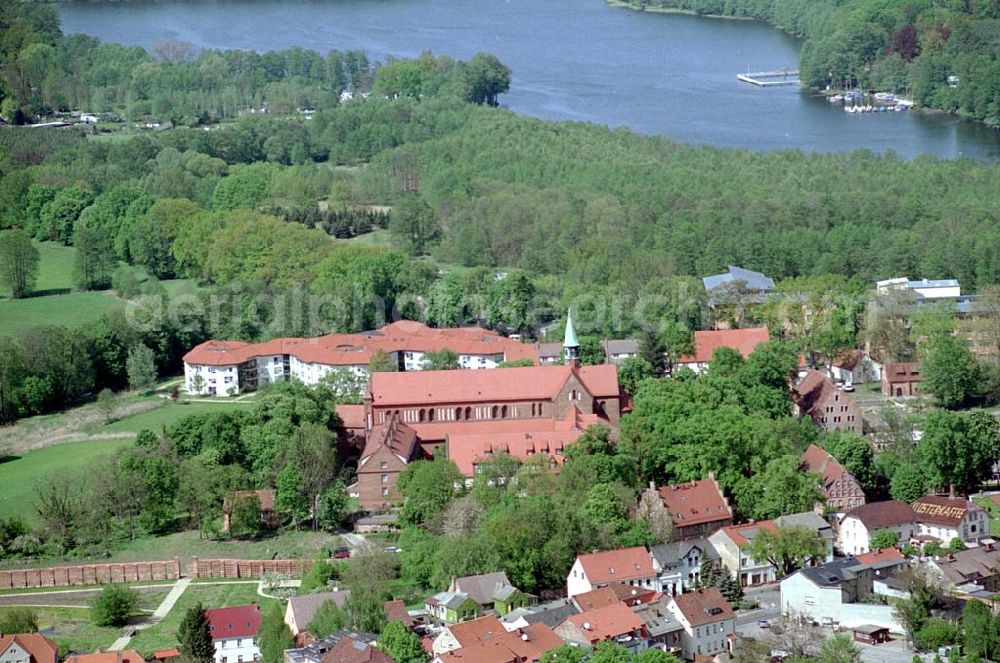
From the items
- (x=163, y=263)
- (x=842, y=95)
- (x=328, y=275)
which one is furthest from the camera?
(x=842, y=95)

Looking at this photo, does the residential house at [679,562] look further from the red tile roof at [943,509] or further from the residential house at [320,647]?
the residential house at [320,647]

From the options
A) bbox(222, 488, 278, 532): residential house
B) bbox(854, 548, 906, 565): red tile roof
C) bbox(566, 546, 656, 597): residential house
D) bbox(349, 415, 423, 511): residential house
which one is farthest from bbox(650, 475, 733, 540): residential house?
bbox(222, 488, 278, 532): residential house

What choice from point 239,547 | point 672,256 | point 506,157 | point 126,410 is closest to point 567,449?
point 239,547

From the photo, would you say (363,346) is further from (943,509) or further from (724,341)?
(943,509)

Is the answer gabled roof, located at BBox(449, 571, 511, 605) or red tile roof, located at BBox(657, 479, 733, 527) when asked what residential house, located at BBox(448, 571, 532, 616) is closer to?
gabled roof, located at BBox(449, 571, 511, 605)

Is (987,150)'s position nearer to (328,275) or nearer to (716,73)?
(716,73)

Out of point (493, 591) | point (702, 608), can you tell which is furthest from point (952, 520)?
point (493, 591)
